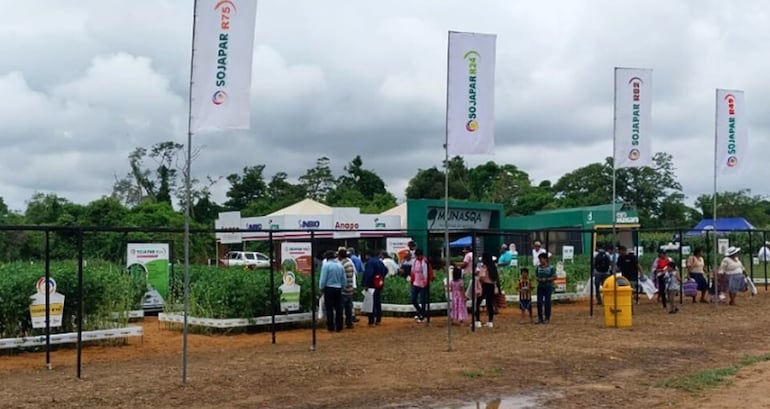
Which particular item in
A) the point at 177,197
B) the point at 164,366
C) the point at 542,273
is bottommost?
the point at 164,366

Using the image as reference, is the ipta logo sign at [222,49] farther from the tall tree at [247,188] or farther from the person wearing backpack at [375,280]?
the tall tree at [247,188]

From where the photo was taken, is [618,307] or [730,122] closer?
[618,307]

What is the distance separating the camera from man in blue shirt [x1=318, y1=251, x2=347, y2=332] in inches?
669

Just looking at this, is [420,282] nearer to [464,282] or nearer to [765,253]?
[464,282]

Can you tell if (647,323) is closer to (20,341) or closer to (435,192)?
(20,341)

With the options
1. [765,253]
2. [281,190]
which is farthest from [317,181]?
[765,253]

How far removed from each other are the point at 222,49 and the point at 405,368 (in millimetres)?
5209

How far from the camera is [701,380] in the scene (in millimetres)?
10984

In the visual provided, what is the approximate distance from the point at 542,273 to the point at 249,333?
6546 mm

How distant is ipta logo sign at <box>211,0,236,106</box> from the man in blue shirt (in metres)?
6.97

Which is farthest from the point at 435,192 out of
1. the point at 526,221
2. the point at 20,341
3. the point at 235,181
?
the point at 20,341

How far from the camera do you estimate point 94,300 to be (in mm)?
15469

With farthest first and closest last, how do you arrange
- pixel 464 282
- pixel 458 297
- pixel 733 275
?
1. pixel 733 275
2. pixel 464 282
3. pixel 458 297

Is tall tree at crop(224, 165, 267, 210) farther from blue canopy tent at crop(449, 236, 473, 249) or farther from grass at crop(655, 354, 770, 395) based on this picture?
grass at crop(655, 354, 770, 395)
